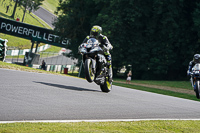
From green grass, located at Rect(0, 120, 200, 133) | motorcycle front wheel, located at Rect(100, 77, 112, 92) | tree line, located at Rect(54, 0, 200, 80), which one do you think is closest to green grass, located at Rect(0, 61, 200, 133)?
green grass, located at Rect(0, 120, 200, 133)

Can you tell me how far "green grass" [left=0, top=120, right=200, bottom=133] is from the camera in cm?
505

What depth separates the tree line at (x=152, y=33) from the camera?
3547cm

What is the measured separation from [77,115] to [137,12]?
30269 millimetres

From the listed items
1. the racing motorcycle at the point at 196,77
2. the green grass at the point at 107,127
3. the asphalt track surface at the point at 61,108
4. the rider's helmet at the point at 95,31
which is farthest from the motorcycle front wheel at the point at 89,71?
the racing motorcycle at the point at 196,77

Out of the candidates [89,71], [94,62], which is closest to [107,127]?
[89,71]

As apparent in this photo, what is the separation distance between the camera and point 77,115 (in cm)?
653

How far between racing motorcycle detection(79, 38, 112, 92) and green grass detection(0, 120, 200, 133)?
382 centimetres

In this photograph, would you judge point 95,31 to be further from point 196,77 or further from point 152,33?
point 152,33

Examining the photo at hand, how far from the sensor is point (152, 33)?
37.0 m

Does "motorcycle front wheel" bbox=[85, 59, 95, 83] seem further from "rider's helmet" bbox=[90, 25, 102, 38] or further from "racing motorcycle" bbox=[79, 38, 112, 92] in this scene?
"rider's helmet" bbox=[90, 25, 102, 38]

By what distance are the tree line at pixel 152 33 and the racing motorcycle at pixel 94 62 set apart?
2412 centimetres

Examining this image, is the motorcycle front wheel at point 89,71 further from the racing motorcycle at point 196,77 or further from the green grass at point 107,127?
the racing motorcycle at point 196,77

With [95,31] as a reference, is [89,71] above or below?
below

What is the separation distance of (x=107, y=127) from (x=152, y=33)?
3207cm
